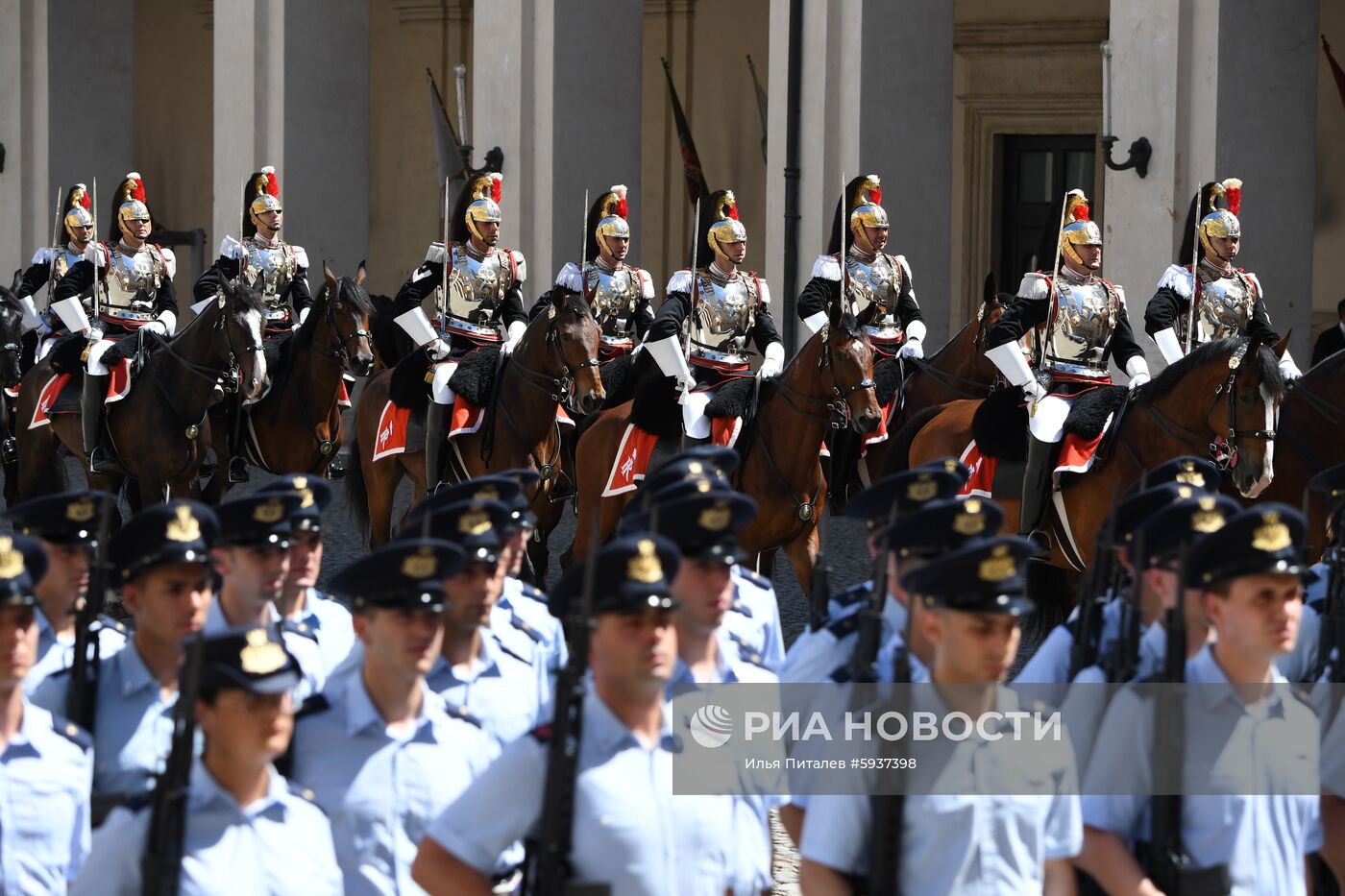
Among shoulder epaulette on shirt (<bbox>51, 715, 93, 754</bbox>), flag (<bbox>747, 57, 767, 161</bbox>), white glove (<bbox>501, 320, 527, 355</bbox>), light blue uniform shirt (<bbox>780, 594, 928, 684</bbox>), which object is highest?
flag (<bbox>747, 57, 767, 161</bbox>)

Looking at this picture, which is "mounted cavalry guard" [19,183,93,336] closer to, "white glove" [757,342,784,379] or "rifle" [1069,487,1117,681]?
"white glove" [757,342,784,379]

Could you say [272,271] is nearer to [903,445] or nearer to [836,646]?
[903,445]

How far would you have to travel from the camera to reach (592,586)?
3.95 meters

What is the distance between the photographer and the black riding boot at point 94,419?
41.0 feet

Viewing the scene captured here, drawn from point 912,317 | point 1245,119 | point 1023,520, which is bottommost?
point 1023,520

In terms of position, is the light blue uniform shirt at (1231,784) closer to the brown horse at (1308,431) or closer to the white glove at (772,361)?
the brown horse at (1308,431)

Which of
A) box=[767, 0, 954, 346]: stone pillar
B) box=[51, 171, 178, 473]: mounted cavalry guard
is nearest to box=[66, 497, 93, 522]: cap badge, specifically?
box=[51, 171, 178, 473]: mounted cavalry guard

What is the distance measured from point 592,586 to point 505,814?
1.38 feet

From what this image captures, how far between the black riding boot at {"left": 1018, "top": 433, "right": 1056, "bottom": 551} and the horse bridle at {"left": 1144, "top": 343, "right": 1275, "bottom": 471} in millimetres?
590

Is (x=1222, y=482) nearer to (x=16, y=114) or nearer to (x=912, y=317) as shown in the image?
(x=912, y=317)

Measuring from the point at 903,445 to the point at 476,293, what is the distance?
260 cm

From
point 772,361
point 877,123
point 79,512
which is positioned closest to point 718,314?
point 772,361

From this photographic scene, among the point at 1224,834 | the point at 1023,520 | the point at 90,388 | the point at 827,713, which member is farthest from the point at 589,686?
the point at 90,388

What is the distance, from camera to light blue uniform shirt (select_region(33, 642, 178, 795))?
462 centimetres
